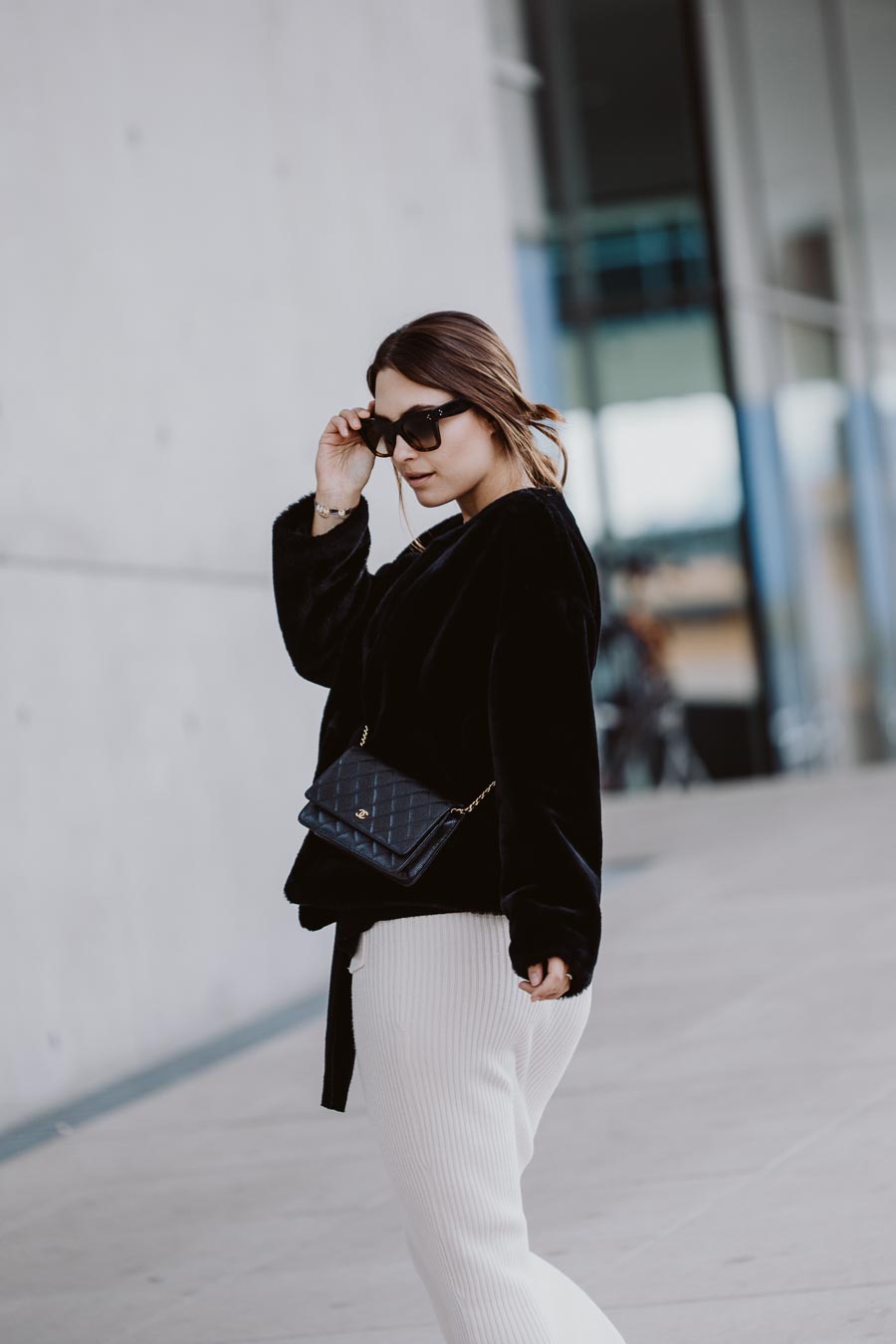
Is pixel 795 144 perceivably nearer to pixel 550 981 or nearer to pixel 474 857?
pixel 474 857

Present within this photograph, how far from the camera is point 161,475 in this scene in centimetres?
645

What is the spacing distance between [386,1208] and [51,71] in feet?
12.8

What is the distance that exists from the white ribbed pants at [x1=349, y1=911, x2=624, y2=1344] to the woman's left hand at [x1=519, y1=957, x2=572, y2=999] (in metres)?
0.10

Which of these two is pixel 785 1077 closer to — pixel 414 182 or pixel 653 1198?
pixel 653 1198

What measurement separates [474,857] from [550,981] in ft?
0.68

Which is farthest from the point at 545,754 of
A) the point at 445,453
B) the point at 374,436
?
the point at 374,436

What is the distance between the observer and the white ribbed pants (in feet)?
7.48

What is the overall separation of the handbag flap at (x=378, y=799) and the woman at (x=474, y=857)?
29 mm

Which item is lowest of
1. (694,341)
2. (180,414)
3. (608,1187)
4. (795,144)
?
(608,1187)

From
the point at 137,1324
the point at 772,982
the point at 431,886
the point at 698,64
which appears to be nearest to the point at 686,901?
the point at 772,982

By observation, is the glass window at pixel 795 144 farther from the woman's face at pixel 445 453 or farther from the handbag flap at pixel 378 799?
the handbag flap at pixel 378 799

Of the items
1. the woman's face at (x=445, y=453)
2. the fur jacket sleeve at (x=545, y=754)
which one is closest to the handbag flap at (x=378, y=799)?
the fur jacket sleeve at (x=545, y=754)

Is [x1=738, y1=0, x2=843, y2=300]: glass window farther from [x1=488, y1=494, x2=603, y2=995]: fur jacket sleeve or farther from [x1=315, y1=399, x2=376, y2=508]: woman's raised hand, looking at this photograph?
[x1=488, y1=494, x2=603, y2=995]: fur jacket sleeve

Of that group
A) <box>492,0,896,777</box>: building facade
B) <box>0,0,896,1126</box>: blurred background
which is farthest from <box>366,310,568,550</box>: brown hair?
<box>492,0,896,777</box>: building facade
